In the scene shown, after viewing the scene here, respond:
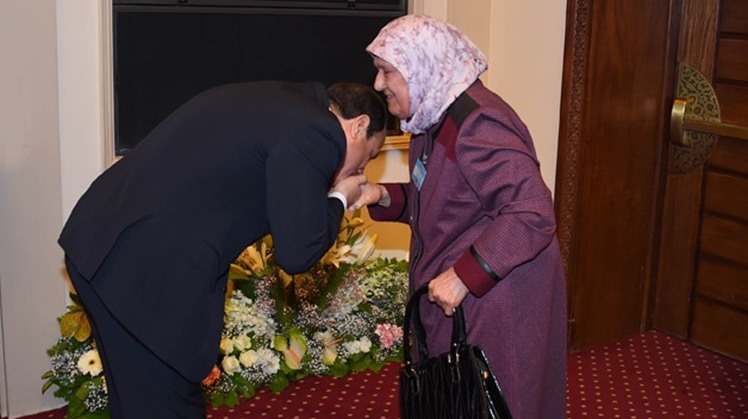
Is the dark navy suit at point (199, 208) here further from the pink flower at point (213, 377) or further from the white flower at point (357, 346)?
the white flower at point (357, 346)

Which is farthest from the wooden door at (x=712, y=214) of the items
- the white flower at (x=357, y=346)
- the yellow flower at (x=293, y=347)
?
the yellow flower at (x=293, y=347)

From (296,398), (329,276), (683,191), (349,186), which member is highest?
(349,186)

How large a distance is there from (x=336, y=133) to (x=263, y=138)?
0.14 metres

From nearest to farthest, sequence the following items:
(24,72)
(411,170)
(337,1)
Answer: (411,170) → (24,72) → (337,1)

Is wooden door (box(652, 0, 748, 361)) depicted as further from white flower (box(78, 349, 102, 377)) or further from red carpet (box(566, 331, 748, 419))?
white flower (box(78, 349, 102, 377))

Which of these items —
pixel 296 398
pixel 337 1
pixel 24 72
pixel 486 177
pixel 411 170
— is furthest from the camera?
pixel 337 1

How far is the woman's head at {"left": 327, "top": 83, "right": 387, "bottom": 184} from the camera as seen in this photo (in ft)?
7.55

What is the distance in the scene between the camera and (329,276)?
377cm

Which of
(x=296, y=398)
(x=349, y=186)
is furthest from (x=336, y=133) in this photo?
(x=296, y=398)

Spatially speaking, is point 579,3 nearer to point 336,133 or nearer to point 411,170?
point 411,170

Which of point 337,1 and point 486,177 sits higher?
point 337,1

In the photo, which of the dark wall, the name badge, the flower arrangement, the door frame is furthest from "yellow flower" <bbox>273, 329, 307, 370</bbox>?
the name badge

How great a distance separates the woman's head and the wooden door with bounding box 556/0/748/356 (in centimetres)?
156

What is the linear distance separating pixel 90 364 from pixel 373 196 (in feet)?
3.96
